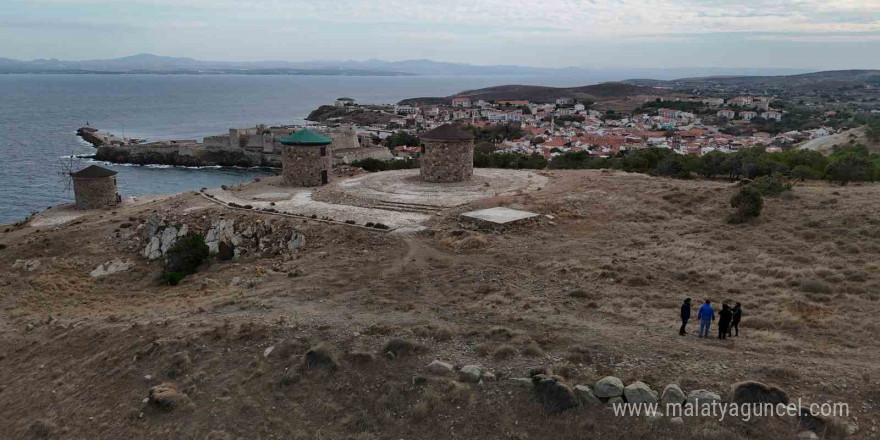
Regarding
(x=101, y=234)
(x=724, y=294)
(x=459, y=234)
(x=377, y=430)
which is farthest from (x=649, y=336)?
(x=101, y=234)

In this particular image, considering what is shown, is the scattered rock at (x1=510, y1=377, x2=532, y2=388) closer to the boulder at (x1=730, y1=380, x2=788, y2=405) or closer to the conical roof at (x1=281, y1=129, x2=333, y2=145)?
the boulder at (x1=730, y1=380, x2=788, y2=405)

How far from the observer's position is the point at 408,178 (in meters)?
26.8

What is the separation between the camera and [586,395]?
8.10m

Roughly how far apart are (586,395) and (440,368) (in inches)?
89.9

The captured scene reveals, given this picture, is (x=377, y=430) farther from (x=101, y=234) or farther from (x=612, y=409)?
(x=101, y=234)

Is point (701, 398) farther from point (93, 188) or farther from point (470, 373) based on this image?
point (93, 188)

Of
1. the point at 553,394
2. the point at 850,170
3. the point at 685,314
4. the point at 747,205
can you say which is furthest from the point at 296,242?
the point at 850,170

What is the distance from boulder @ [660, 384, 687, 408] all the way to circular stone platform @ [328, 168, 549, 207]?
43.4ft

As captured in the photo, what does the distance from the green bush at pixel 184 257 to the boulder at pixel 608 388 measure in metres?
13.4

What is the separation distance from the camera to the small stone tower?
84.1ft

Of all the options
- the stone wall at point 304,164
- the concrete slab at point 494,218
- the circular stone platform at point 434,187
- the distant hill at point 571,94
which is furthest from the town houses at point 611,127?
the concrete slab at point 494,218

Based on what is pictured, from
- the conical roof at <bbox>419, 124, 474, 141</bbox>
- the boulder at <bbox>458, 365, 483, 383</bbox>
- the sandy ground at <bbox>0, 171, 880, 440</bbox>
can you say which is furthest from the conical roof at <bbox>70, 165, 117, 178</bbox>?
the boulder at <bbox>458, 365, 483, 383</bbox>

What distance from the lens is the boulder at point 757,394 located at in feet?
24.8

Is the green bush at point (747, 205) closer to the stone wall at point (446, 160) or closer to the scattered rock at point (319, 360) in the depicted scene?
the stone wall at point (446, 160)
